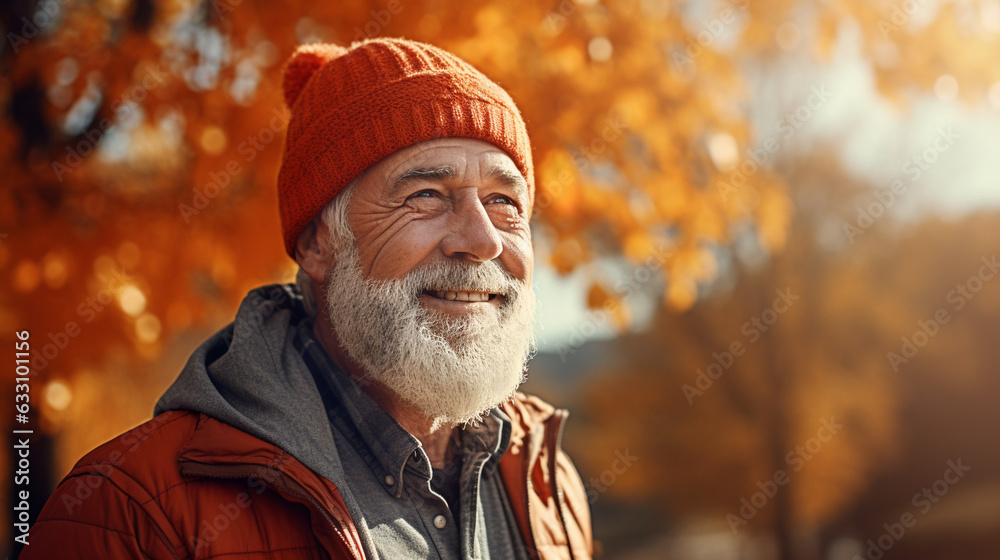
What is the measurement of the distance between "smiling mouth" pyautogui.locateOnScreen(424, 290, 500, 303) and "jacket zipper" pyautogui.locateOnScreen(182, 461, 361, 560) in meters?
0.72

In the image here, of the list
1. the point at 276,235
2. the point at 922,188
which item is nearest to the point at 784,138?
the point at 922,188

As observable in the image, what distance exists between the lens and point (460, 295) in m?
2.27

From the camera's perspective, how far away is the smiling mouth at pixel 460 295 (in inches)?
88.7

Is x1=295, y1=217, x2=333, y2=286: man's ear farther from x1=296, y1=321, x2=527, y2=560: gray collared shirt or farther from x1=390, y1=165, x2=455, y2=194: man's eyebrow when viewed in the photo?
x1=390, y1=165, x2=455, y2=194: man's eyebrow

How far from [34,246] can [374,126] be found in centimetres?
239

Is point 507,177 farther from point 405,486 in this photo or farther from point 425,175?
point 405,486

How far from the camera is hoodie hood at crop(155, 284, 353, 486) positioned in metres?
1.84

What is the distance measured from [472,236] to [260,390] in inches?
28.5

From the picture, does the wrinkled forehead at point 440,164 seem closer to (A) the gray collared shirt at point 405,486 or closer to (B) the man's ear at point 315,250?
(B) the man's ear at point 315,250

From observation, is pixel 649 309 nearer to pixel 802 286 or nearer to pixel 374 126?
pixel 802 286

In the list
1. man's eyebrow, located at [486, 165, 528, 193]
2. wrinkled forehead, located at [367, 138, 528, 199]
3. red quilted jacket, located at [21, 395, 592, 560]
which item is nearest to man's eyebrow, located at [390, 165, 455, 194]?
wrinkled forehead, located at [367, 138, 528, 199]

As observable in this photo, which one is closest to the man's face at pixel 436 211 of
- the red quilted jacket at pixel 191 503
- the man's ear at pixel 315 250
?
the man's ear at pixel 315 250

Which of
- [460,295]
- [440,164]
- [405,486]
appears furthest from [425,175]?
[405,486]

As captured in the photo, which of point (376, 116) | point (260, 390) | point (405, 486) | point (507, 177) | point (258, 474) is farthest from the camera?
point (507, 177)
